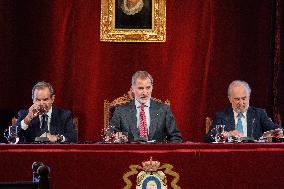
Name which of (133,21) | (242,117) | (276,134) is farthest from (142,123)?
(133,21)

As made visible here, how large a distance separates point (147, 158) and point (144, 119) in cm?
129

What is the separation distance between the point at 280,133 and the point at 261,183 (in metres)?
0.74

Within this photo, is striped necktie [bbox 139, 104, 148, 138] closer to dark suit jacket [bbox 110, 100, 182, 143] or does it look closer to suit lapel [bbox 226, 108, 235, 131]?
dark suit jacket [bbox 110, 100, 182, 143]

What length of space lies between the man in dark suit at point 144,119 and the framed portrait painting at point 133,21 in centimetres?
116

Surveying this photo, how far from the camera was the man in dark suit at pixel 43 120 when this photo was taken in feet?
13.7

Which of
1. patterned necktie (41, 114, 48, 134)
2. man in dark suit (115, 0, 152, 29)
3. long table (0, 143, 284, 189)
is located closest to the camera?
long table (0, 143, 284, 189)

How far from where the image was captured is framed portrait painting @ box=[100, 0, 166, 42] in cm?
545

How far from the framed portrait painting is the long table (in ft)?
8.11

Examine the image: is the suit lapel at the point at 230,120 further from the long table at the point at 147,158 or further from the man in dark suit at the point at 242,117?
the long table at the point at 147,158

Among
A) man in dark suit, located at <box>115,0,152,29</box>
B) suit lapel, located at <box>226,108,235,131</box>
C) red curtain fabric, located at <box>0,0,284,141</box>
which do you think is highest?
man in dark suit, located at <box>115,0,152,29</box>

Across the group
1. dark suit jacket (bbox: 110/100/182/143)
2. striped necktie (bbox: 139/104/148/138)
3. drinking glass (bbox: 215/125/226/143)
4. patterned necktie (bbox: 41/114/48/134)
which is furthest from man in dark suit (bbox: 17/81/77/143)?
drinking glass (bbox: 215/125/226/143)

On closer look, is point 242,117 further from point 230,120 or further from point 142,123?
point 142,123

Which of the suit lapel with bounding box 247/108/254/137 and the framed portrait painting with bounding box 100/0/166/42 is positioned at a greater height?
the framed portrait painting with bounding box 100/0/166/42

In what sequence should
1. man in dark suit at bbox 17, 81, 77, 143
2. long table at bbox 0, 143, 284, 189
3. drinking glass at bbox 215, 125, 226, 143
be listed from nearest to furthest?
long table at bbox 0, 143, 284, 189 → drinking glass at bbox 215, 125, 226, 143 → man in dark suit at bbox 17, 81, 77, 143
